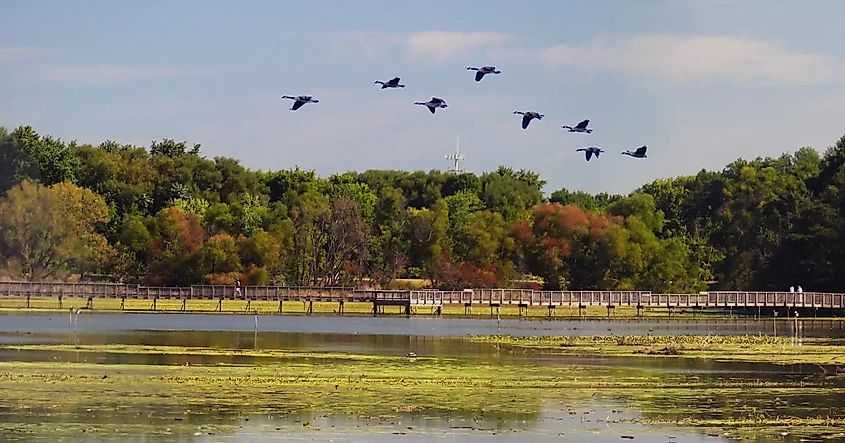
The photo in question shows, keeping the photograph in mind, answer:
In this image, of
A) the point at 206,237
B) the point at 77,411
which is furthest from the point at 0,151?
the point at 77,411

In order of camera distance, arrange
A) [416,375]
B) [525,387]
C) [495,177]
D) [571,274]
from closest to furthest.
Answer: [525,387] → [416,375] → [571,274] → [495,177]

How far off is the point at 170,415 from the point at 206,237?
81.8m

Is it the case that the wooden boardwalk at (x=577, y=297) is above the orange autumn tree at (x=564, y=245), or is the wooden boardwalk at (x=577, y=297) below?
below

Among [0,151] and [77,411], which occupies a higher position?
[0,151]

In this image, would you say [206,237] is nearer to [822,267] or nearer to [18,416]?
[822,267]

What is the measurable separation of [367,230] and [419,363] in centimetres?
6977

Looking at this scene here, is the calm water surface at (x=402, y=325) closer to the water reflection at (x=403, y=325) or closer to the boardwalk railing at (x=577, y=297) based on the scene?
the water reflection at (x=403, y=325)

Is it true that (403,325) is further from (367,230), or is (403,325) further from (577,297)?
(367,230)

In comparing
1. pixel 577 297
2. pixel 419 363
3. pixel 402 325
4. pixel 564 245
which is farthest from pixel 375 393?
pixel 564 245

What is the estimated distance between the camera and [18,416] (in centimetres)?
3188

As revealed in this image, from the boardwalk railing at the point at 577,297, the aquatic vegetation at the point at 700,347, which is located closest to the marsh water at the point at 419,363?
the aquatic vegetation at the point at 700,347

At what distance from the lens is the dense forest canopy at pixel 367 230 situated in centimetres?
10581

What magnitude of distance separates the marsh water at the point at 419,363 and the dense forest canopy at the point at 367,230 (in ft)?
58.7

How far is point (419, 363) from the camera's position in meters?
49.6
